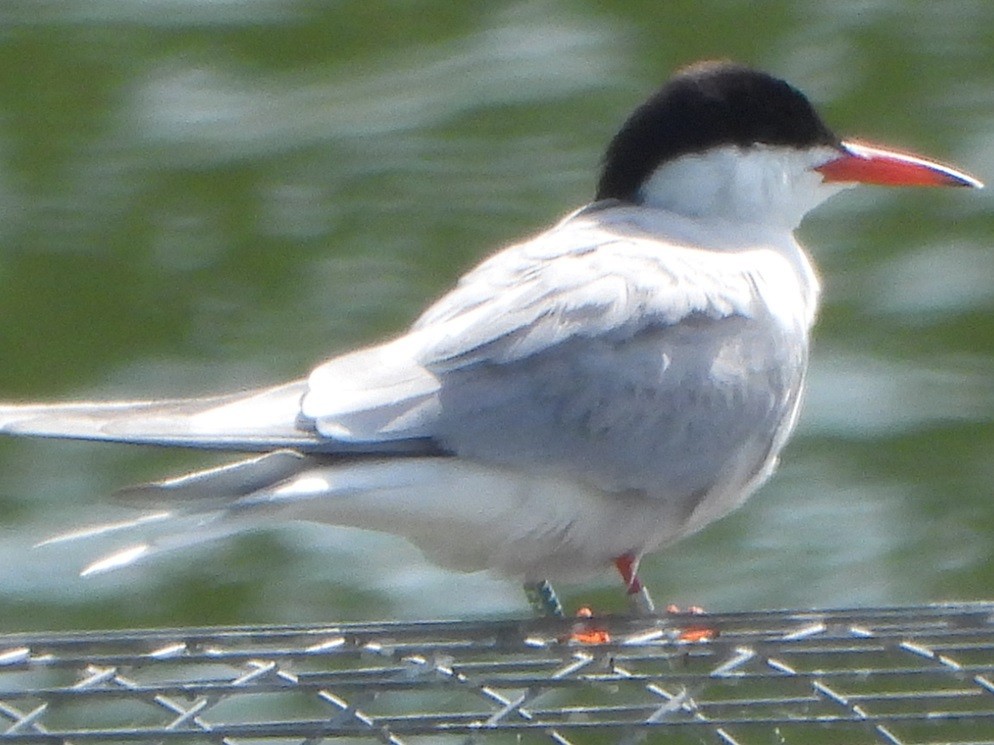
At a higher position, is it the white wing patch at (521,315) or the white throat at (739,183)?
the white throat at (739,183)

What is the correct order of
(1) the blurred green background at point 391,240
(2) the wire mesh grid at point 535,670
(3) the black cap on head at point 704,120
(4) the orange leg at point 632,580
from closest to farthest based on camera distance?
(2) the wire mesh grid at point 535,670, (4) the orange leg at point 632,580, (3) the black cap on head at point 704,120, (1) the blurred green background at point 391,240

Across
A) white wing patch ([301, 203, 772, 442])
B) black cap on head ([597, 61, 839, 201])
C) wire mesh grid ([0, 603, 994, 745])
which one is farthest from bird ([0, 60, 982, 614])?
wire mesh grid ([0, 603, 994, 745])

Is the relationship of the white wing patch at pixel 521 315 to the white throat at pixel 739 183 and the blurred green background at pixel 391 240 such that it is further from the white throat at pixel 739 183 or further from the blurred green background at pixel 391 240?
the blurred green background at pixel 391 240

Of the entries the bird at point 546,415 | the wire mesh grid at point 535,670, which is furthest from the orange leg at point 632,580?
the wire mesh grid at point 535,670

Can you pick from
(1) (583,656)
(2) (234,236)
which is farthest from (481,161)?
(1) (583,656)

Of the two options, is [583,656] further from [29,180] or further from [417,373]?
[29,180]

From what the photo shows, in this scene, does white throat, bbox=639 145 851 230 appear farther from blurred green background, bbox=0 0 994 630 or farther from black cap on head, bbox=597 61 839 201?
blurred green background, bbox=0 0 994 630
